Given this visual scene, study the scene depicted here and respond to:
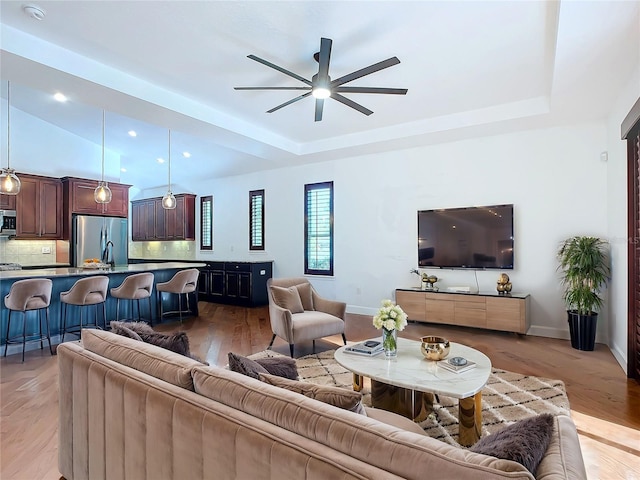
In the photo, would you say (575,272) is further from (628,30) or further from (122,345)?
(122,345)

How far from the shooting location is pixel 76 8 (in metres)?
2.91

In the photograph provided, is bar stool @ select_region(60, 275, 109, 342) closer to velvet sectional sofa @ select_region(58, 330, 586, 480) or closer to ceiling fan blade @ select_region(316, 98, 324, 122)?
Answer: velvet sectional sofa @ select_region(58, 330, 586, 480)

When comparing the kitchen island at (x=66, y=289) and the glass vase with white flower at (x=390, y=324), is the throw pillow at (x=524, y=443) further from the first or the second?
the kitchen island at (x=66, y=289)

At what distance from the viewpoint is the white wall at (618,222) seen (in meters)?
3.86

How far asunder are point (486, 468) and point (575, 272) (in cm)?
448

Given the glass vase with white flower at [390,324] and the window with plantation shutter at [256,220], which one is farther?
the window with plantation shutter at [256,220]

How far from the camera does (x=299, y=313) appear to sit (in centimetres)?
457

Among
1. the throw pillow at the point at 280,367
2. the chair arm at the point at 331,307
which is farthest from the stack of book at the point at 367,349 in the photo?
the chair arm at the point at 331,307

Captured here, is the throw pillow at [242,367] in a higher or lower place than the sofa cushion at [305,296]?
higher

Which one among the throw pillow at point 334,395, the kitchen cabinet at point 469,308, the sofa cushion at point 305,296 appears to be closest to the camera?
the throw pillow at point 334,395

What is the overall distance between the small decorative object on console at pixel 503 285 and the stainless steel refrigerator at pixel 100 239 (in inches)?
281

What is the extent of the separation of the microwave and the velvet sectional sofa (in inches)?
248

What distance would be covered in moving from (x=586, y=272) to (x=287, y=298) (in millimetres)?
3540

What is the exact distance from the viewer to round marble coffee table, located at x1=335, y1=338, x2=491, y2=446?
2.31m
